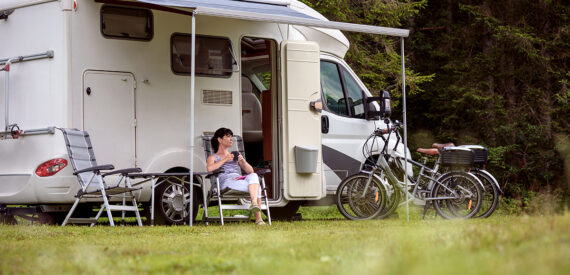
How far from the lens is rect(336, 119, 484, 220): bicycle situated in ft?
31.6

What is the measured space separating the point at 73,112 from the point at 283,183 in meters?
2.42

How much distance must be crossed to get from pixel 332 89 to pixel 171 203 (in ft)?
8.43

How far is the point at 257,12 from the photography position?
9016mm

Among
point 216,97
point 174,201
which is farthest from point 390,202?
point 174,201

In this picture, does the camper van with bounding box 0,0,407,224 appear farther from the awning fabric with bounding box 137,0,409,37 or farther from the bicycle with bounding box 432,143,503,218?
the bicycle with bounding box 432,143,503,218

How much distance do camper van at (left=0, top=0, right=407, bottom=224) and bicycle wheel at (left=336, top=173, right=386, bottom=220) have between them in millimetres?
302

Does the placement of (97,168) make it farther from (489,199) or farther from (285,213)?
(489,199)

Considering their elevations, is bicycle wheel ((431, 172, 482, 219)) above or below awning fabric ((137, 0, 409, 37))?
below

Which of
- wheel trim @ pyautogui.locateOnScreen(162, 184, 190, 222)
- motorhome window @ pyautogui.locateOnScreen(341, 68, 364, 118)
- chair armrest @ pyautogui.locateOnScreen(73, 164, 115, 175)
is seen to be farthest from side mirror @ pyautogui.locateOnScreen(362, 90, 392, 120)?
chair armrest @ pyautogui.locateOnScreen(73, 164, 115, 175)

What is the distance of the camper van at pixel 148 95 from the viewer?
891 centimetres

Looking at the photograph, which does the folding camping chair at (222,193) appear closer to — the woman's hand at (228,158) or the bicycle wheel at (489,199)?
the woman's hand at (228,158)

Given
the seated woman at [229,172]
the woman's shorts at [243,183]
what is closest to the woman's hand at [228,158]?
the seated woman at [229,172]

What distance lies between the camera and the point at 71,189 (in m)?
8.84

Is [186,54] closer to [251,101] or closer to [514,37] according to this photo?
[251,101]
